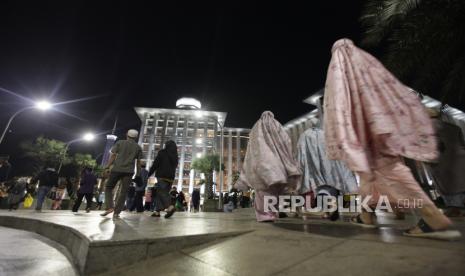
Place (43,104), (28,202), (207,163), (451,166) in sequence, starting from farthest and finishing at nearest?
(207,163) → (43,104) → (28,202) → (451,166)

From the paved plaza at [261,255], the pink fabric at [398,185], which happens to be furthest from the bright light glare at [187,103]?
the pink fabric at [398,185]

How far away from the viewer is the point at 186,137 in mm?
72875

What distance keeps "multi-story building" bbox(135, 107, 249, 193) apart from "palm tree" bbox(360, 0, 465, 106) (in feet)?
207

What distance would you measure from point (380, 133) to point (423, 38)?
5.10 m

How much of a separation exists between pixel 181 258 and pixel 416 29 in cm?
696

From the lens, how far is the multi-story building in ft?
224

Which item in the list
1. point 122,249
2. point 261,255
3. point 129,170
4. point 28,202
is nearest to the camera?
point 261,255

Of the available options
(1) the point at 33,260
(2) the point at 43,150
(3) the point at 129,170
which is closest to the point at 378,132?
(1) the point at 33,260

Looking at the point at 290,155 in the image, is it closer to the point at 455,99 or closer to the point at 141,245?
the point at 141,245

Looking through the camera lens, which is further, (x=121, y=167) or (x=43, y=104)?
(x=43, y=104)

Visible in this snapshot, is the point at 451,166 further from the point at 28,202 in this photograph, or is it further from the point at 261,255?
the point at 28,202

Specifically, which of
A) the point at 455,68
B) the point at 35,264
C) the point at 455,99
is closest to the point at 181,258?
the point at 35,264

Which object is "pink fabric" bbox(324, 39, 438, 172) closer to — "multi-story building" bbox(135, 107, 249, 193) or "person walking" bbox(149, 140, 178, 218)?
"person walking" bbox(149, 140, 178, 218)

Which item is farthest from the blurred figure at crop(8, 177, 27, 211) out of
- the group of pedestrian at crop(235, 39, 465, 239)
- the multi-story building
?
the multi-story building
